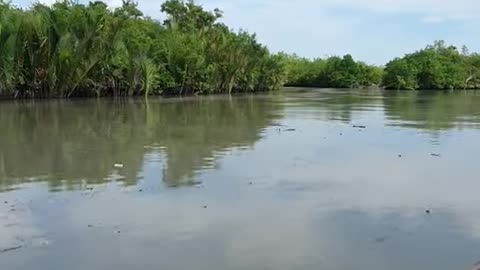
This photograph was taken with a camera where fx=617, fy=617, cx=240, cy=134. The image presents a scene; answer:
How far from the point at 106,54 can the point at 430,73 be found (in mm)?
44602

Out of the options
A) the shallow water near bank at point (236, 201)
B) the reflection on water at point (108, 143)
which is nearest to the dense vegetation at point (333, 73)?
the reflection on water at point (108, 143)

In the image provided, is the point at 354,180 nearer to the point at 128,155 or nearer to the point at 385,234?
the point at 385,234

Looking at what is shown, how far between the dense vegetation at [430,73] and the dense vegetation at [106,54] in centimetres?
2554

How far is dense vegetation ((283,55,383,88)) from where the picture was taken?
68.2 meters

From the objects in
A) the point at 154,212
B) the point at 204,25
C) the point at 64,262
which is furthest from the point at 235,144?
the point at 204,25

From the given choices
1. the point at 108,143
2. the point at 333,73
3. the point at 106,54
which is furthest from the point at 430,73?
the point at 108,143

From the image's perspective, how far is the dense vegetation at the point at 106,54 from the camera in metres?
24.2

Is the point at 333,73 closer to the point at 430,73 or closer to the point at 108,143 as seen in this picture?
the point at 430,73

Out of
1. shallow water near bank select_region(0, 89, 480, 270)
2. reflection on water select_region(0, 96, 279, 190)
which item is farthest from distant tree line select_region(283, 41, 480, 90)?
shallow water near bank select_region(0, 89, 480, 270)

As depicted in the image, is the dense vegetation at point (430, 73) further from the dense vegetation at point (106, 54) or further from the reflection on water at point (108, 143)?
the reflection on water at point (108, 143)

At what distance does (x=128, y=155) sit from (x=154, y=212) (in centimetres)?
386

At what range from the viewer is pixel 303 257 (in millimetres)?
4648

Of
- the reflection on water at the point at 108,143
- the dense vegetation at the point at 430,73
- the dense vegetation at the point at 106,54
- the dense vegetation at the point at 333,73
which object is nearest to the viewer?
the reflection on water at the point at 108,143

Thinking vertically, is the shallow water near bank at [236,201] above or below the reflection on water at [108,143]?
below
